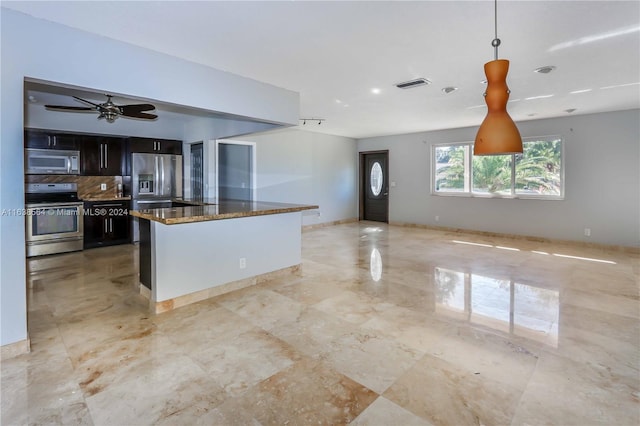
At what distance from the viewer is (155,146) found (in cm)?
655

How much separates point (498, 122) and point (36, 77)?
10.6ft

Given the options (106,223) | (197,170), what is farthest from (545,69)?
(106,223)

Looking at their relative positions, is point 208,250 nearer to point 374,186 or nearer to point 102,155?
point 102,155

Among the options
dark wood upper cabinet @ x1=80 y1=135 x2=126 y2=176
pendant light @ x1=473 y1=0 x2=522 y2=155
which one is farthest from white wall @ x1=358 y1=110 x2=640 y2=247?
dark wood upper cabinet @ x1=80 y1=135 x2=126 y2=176

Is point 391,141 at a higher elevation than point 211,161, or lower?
higher

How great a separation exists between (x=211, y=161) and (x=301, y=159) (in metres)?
2.54

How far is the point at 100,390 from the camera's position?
203 centimetres

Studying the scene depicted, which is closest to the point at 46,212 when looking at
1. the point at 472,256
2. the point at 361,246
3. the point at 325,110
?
the point at 325,110

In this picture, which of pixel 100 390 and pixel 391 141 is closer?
pixel 100 390

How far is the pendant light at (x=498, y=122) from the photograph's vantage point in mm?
1878

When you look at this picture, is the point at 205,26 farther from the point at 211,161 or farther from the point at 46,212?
the point at 46,212

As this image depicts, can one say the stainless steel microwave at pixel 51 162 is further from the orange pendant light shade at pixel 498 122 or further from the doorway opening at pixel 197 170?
the orange pendant light shade at pixel 498 122

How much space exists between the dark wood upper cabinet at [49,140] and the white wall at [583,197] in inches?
303

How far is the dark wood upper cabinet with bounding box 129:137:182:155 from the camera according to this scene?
6301mm
